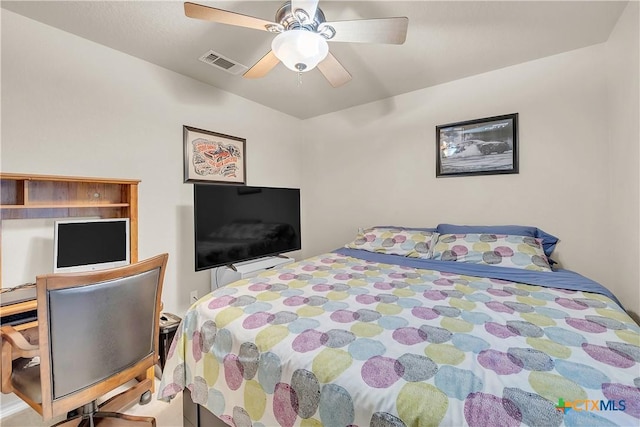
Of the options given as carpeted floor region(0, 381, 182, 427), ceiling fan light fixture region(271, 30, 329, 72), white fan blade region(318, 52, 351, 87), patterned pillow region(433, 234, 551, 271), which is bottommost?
carpeted floor region(0, 381, 182, 427)

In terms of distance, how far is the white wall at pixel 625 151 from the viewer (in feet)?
5.47

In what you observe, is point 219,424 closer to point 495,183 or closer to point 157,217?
point 157,217

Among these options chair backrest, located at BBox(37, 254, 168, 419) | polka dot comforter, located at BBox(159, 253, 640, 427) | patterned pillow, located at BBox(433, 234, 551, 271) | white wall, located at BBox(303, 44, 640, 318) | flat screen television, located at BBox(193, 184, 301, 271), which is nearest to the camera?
polka dot comforter, located at BBox(159, 253, 640, 427)

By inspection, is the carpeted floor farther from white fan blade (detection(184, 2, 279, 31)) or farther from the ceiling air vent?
the ceiling air vent

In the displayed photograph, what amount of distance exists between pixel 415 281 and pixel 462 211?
55.4 inches

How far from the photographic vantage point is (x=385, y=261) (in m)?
2.27

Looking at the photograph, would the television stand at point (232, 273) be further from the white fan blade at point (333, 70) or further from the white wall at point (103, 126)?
the white fan blade at point (333, 70)

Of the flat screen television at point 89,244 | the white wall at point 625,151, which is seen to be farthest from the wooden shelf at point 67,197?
the white wall at point 625,151

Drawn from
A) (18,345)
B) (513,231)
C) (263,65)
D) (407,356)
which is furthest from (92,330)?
(513,231)

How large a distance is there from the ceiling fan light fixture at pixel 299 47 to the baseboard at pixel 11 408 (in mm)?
2604

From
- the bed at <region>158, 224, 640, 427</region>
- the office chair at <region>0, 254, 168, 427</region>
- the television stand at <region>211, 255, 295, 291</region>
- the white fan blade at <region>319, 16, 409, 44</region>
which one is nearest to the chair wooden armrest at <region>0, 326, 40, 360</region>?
the office chair at <region>0, 254, 168, 427</region>

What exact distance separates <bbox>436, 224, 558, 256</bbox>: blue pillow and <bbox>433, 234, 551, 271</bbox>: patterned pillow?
14 cm

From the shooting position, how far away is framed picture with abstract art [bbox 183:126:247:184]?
2.63 meters

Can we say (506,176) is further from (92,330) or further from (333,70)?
(92,330)
